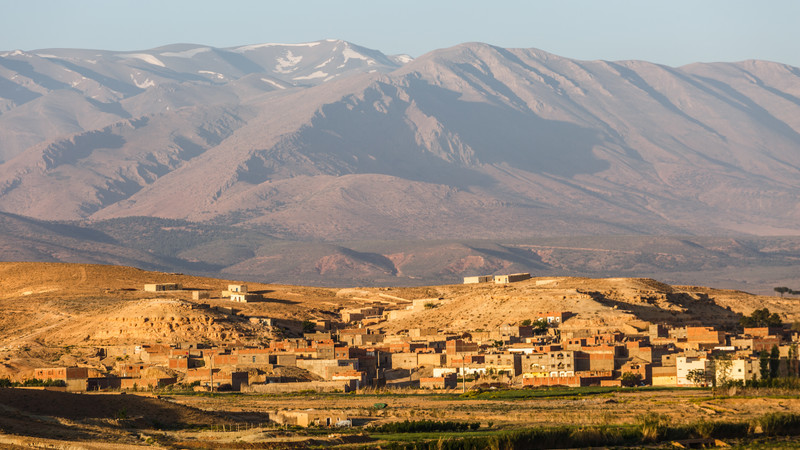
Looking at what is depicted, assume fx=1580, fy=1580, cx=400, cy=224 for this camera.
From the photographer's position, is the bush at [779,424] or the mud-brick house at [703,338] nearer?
the bush at [779,424]

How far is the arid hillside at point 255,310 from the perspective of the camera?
373 feet

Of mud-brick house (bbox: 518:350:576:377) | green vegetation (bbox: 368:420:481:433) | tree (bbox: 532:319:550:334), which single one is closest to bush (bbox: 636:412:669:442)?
green vegetation (bbox: 368:420:481:433)

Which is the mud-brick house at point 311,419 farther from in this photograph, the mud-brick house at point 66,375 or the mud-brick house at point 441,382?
the mud-brick house at point 441,382

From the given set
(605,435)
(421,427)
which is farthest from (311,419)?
(605,435)

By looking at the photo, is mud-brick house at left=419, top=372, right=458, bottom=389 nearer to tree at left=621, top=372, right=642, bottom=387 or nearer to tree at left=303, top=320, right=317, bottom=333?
tree at left=621, top=372, right=642, bottom=387

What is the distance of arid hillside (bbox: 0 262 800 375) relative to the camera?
11369 centimetres

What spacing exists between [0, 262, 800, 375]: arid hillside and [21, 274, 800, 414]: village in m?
5.85

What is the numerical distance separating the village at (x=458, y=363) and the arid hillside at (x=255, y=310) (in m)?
5.85

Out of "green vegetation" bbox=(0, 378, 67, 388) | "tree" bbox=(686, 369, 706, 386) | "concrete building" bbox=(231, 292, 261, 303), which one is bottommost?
"tree" bbox=(686, 369, 706, 386)

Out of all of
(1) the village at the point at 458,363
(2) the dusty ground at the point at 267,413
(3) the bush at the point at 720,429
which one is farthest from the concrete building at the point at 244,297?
(3) the bush at the point at 720,429

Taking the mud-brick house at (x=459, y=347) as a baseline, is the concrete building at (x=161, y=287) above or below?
above

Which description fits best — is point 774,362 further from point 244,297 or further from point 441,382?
point 244,297

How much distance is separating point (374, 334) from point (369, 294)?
53.4 metres

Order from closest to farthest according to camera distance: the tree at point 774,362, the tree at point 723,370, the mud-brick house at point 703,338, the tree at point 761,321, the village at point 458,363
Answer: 1. the tree at point 723,370
2. the tree at point 774,362
3. the village at point 458,363
4. the mud-brick house at point 703,338
5. the tree at point 761,321
